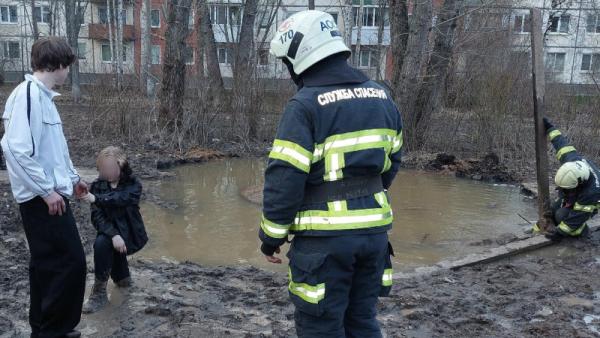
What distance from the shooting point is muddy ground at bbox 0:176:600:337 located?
4.05 meters

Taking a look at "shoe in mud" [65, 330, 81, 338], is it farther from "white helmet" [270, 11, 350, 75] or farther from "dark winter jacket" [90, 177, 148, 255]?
"white helmet" [270, 11, 350, 75]

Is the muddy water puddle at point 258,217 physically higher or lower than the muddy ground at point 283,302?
lower

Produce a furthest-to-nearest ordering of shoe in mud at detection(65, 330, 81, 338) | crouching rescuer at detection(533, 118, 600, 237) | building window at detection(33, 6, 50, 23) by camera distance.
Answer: building window at detection(33, 6, 50, 23)
crouching rescuer at detection(533, 118, 600, 237)
shoe in mud at detection(65, 330, 81, 338)

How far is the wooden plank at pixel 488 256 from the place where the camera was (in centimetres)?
559

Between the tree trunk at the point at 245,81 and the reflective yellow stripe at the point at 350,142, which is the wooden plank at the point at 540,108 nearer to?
the reflective yellow stripe at the point at 350,142

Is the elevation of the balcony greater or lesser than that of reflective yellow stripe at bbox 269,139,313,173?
greater

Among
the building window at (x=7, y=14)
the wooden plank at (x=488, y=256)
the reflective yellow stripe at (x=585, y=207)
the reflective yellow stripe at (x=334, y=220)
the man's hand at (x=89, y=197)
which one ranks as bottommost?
the wooden plank at (x=488, y=256)

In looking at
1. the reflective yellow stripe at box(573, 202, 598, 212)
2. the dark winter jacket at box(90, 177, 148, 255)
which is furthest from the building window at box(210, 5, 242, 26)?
the dark winter jacket at box(90, 177, 148, 255)

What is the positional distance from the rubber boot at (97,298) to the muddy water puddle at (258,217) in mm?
1669

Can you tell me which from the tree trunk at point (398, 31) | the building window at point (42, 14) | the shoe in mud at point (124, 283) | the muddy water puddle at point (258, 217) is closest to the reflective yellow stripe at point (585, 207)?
the muddy water puddle at point (258, 217)

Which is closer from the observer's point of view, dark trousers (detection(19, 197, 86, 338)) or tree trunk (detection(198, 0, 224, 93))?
dark trousers (detection(19, 197, 86, 338))

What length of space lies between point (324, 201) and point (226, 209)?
5.79 m

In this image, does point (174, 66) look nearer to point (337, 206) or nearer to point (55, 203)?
point (55, 203)

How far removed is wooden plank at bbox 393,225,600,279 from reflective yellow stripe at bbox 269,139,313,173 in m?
3.15
